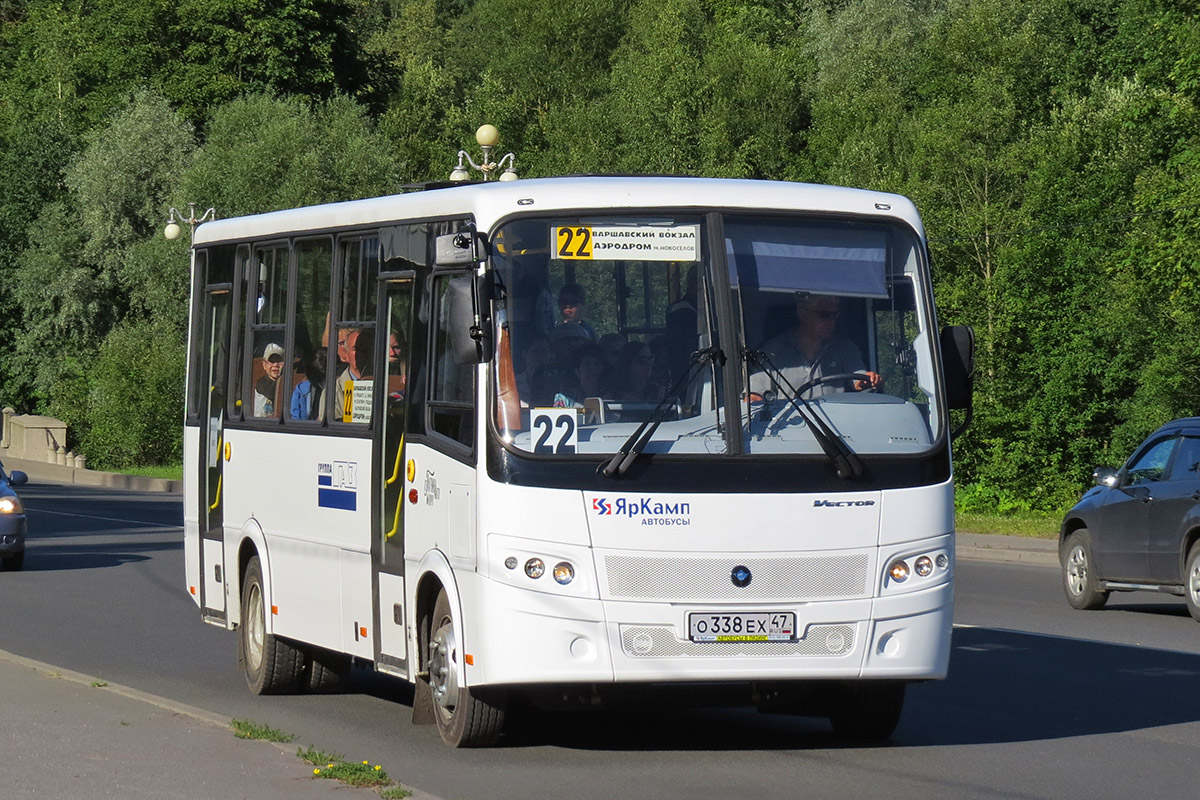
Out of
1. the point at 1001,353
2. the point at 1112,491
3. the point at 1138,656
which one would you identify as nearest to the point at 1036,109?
the point at 1001,353

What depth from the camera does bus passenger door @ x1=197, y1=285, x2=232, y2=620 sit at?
44.6 ft

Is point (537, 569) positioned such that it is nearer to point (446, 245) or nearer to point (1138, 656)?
point (446, 245)

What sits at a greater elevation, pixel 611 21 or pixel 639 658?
pixel 611 21

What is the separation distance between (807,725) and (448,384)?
2.92 metres

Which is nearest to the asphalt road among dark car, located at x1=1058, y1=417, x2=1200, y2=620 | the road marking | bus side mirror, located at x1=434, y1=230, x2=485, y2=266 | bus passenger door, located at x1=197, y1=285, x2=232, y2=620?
dark car, located at x1=1058, y1=417, x2=1200, y2=620

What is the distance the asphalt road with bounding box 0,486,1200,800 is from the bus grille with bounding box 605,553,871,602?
0.81m

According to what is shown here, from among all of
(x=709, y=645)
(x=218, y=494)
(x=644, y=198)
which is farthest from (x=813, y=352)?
(x=218, y=494)

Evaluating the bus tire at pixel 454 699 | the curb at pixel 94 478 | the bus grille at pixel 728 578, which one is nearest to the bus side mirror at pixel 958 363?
the bus grille at pixel 728 578

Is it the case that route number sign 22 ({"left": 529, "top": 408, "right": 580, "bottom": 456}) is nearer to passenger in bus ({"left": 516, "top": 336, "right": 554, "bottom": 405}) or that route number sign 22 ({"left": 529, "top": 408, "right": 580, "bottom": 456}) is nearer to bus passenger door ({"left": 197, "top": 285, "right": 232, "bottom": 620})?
passenger in bus ({"left": 516, "top": 336, "right": 554, "bottom": 405})

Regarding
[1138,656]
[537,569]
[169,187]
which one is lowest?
[1138,656]

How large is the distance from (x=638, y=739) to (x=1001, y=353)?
35344 millimetres

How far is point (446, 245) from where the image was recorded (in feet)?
32.1

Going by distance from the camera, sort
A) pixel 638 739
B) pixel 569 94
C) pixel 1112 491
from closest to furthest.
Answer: pixel 638 739 < pixel 1112 491 < pixel 569 94

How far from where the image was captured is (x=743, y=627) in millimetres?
9336
